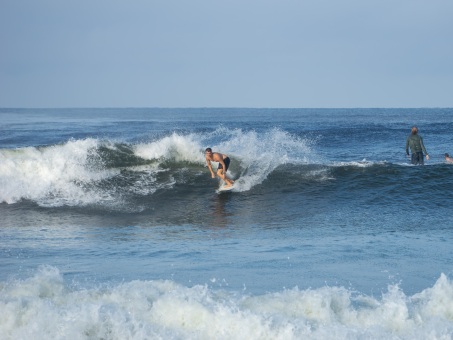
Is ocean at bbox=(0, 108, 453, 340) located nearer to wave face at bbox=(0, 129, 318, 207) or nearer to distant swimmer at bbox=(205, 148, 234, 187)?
wave face at bbox=(0, 129, 318, 207)

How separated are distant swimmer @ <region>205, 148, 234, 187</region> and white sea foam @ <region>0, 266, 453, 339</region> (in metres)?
8.35

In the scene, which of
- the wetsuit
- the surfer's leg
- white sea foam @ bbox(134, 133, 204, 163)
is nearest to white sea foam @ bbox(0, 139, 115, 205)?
Result: white sea foam @ bbox(134, 133, 204, 163)

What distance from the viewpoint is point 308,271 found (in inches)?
298

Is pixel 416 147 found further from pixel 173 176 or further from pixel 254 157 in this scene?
pixel 173 176

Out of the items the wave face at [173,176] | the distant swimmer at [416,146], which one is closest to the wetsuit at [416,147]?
the distant swimmer at [416,146]

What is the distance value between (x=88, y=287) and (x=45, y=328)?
3.76 feet

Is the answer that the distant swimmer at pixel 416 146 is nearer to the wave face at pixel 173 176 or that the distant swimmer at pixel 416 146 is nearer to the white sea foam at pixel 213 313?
the wave face at pixel 173 176

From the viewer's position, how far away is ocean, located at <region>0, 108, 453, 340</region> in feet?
18.7

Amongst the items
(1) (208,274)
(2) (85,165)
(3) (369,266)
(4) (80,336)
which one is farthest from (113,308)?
(2) (85,165)

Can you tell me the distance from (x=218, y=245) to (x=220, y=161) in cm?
570

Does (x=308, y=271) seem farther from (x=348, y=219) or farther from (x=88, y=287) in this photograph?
(x=348, y=219)

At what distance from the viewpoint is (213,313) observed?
5.76m

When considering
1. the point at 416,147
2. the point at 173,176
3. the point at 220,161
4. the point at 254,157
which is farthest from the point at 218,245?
the point at 416,147

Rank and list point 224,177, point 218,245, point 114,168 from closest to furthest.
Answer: point 218,245 → point 224,177 → point 114,168
